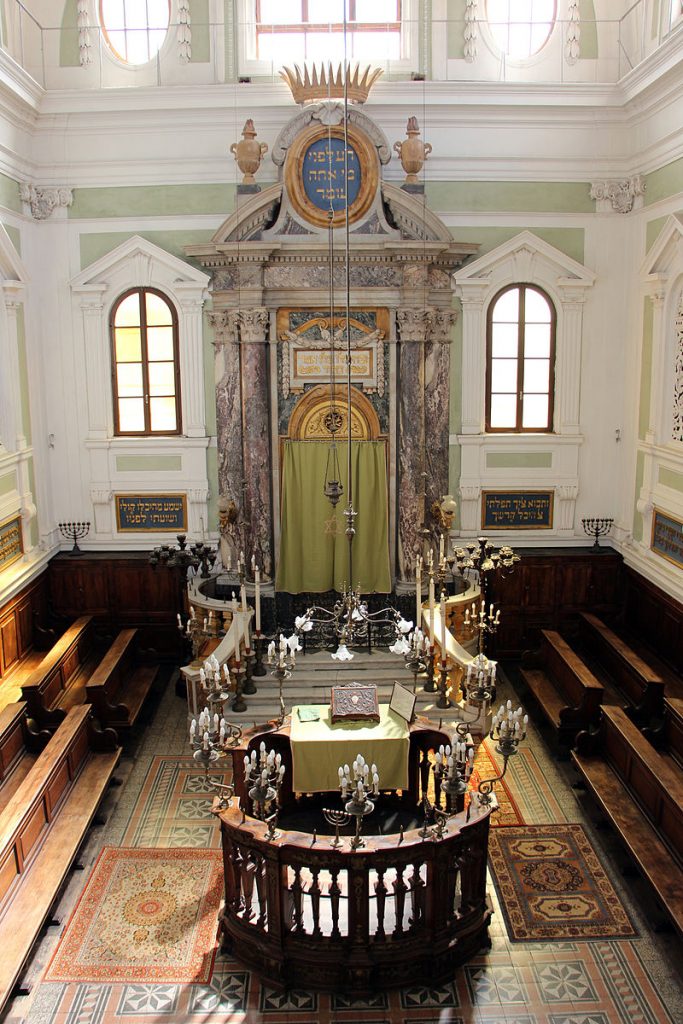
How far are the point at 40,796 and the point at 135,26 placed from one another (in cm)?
1037

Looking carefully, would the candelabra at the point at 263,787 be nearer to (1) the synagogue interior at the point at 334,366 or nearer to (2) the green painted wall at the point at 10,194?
(1) the synagogue interior at the point at 334,366

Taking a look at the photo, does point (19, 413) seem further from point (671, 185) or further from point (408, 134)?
point (671, 185)

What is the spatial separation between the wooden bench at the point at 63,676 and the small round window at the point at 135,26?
7.87 meters

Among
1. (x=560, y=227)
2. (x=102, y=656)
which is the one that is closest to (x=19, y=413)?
(x=102, y=656)

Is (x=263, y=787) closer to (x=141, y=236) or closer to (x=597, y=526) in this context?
(x=597, y=526)

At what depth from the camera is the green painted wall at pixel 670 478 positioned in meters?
12.5

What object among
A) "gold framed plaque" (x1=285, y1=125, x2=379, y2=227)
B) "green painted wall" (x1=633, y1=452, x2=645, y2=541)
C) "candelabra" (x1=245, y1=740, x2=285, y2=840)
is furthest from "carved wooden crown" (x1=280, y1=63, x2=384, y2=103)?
"candelabra" (x1=245, y1=740, x2=285, y2=840)

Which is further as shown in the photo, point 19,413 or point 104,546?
point 104,546

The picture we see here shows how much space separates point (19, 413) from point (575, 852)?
8769mm

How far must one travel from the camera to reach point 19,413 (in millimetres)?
13148

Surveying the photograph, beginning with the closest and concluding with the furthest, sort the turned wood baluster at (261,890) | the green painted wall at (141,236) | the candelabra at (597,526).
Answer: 1. the turned wood baluster at (261,890)
2. the green painted wall at (141,236)
3. the candelabra at (597,526)

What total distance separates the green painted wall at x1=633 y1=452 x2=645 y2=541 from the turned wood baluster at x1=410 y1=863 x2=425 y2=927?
7.31m

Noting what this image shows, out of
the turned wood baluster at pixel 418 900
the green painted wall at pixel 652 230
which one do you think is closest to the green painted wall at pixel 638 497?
the green painted wall at pixel 652 230

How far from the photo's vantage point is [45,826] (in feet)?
30.9
